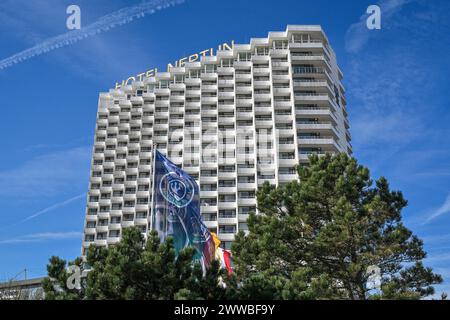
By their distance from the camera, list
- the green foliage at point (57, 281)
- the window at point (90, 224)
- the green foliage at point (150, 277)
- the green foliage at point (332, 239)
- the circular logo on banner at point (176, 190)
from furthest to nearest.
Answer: the window at point (90, 224)
the circular logo on banner at point (176, 190)
the green foliage at point (332, 239)
the green foliage at point (57, 281)
the green foliage at point (150, 277)

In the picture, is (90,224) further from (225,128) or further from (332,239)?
(332,239)

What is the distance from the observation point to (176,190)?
104 ft

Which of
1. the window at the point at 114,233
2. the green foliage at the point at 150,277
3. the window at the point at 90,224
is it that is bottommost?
the green foliage at the point at 150,277

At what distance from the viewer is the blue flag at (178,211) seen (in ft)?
97.1

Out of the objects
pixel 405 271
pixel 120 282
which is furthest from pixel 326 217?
pixel 120 282

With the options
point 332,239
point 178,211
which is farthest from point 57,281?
point 332,239

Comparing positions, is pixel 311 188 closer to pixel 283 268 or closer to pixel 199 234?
pixel 283 268

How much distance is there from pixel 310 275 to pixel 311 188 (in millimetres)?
5511

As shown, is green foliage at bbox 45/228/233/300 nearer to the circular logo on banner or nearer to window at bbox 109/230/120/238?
the circular logo on banner

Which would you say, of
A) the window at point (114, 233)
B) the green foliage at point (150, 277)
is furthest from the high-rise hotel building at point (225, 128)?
the green foliage at point (150, 277)

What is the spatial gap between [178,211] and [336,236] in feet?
36.0

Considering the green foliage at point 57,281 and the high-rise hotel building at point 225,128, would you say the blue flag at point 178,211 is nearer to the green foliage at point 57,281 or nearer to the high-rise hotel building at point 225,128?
the green foliage at point 57,281

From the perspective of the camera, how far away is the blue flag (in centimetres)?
2959

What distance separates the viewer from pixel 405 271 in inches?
1121
